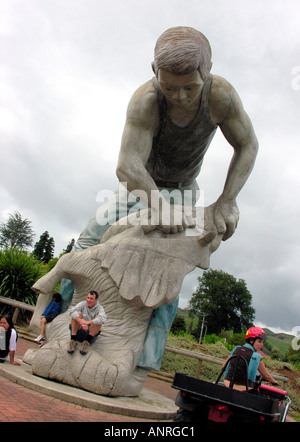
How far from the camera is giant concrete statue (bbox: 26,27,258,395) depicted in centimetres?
345

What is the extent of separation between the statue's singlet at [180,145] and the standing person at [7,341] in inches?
90.3

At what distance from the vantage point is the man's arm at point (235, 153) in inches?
154

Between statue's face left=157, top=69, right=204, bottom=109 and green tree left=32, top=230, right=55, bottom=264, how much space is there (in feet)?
124

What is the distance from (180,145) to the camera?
13.7 ft

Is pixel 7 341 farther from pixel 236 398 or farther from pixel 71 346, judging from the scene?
pixel 236 398

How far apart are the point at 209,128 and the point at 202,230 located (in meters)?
1.03

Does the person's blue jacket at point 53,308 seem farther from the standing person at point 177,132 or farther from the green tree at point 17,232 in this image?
the green tree at point 17,232

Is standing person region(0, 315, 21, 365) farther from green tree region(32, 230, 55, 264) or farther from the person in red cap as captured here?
green tree region(32, 230, 55, 264)

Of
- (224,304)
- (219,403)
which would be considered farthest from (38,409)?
(224,304)

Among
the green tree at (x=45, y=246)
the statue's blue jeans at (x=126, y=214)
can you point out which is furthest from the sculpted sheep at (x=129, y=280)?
the green tree at (x=45, y=246)

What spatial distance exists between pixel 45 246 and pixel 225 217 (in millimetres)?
39108

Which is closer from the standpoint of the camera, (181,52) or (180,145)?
(181,52)

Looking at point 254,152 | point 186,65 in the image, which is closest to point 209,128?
point 254,152
